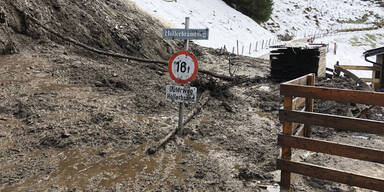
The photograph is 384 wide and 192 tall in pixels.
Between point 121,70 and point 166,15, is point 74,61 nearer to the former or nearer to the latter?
point 121,70

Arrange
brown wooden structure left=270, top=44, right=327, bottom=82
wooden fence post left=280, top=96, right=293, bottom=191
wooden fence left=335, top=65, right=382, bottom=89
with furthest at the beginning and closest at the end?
wooden fence left=335, top=65, right=382, bottom=89 → brown wooden structure left=270, top=44, right=327, bottom=82 → wooden fence post left=280, top=96, right=293, bottom=191

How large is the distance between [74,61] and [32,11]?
285cm

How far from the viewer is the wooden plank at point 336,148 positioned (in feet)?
11.3

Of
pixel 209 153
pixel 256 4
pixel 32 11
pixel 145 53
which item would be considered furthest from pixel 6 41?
pixel 256 4

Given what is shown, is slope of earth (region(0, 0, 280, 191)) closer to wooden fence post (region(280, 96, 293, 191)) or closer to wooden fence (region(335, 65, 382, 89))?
wooden fence post (region(280, 96, 293, 191))

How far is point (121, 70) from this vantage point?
10.1m

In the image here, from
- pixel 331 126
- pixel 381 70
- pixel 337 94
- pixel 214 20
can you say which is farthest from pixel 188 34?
pixel 214 20

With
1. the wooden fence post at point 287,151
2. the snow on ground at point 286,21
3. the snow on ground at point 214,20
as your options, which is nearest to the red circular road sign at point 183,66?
the wooden fence post at point 287,151

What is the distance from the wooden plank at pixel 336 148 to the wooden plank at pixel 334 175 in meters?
0.24

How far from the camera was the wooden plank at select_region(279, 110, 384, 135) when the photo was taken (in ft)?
11.2

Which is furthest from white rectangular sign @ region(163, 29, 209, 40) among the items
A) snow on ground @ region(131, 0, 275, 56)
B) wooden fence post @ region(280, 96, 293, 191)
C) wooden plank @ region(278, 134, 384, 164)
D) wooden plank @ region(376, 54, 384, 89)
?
snow on ground @ region(131, 0, 275, 56)

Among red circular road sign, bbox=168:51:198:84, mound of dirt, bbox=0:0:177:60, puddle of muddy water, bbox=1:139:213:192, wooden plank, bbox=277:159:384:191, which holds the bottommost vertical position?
puddle of muddy water, bbox=1:139:213:192

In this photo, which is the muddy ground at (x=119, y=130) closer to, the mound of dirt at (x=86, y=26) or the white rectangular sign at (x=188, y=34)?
the mound of dirt at (x=86, y=26)

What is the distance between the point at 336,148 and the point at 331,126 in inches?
12.1
